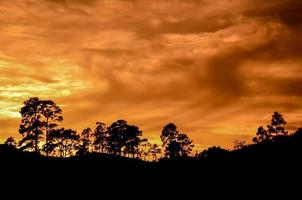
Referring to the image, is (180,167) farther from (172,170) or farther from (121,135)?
(121,135)

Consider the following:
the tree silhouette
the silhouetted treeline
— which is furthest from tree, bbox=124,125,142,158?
the silhouetted treeline

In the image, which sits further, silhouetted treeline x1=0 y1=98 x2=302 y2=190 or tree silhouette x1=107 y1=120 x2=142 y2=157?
tree silhouette x1=107 y1=120 x2=142 y2=157

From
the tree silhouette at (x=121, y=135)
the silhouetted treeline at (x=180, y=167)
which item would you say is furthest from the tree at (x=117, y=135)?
the silhouetted treeline at (x=180, y=167)

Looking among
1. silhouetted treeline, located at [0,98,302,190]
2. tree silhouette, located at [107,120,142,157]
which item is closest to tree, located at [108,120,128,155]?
tree silhouette, located at [107,120,142,157]

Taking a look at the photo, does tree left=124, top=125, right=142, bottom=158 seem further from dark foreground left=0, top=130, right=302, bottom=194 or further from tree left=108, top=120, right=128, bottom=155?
dark foreground left=0, top=130, right=302, bottom=194

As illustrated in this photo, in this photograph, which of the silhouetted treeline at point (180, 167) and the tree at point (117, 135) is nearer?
the silhouetted treeline at point (180, 167)

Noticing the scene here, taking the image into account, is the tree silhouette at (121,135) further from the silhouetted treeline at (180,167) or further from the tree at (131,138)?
the silhouetted treeline at (180,167)

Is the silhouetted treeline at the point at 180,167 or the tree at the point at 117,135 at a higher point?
the tree at the point at 117,135

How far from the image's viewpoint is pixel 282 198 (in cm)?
1822

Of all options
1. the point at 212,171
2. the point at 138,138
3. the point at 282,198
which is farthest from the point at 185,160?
the point at 138,138

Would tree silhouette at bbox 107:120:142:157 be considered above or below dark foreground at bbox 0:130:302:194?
above

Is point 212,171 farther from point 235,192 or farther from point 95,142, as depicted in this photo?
point 95,142

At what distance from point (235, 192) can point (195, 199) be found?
8.48 ft

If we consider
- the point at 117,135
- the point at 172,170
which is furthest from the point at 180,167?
the point at 117,135
